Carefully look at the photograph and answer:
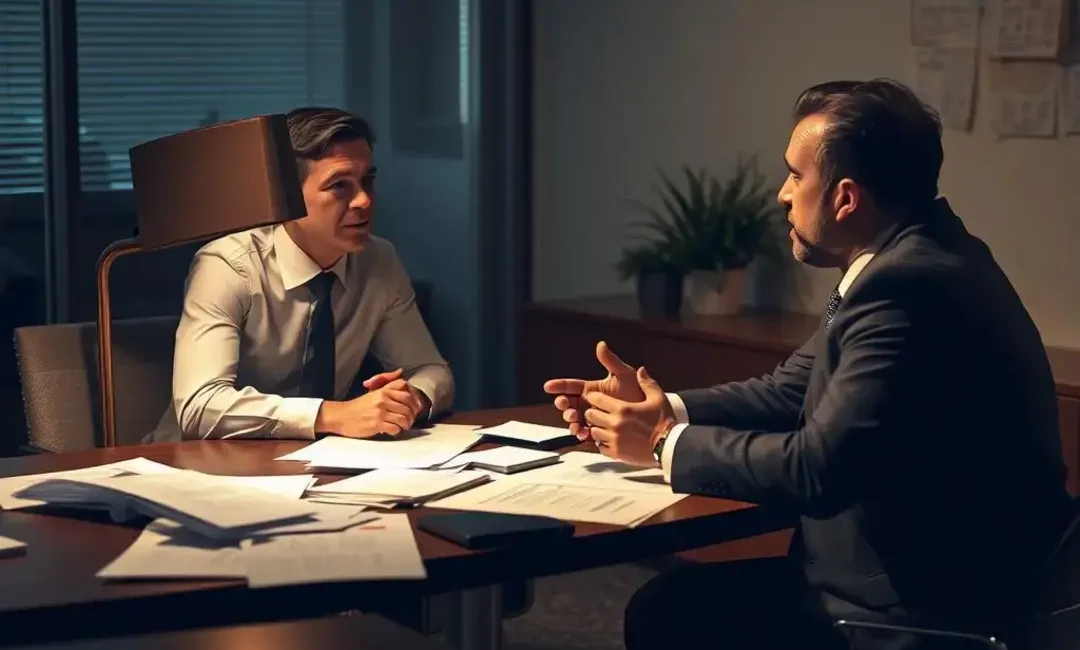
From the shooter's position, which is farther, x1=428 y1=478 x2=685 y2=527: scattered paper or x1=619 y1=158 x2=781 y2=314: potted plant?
x1=619 y1=158 x2=781 y2=314: potted plant

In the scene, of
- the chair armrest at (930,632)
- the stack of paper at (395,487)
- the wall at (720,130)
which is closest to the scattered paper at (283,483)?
the stack of paper at (395,487)

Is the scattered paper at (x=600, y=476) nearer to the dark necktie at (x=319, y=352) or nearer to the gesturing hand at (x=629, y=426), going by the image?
the gesturing hand at (x=629, y=426)

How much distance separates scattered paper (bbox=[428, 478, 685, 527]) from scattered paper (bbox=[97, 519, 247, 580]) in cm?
36

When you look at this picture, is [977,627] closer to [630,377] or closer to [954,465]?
[954,465]

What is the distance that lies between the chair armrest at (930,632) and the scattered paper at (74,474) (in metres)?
1.02

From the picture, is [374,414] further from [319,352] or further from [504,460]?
[319,352]

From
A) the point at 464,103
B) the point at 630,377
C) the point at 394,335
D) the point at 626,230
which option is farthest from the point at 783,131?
the point at 630,377

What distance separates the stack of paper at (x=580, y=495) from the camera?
6.80 ft

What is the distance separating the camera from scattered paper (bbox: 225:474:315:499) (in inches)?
85.5

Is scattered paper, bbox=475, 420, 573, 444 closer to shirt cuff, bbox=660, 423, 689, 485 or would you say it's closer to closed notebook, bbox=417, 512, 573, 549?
shirt cuff, bbox=660, 423, 689, 485

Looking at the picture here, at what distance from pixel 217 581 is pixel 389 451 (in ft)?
2.50

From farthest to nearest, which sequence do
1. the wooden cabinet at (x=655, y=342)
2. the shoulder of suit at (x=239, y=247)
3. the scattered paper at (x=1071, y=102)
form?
the wooden cabinet at (x=655, y=342), the scattered paper at (x=1071, y=102), the shoulder of suit at (x=239, y=247)

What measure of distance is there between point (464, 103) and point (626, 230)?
81cm

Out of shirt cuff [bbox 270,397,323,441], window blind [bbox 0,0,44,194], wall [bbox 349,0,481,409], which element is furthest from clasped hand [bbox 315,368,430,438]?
wall [bbox 349,0,481,409]
